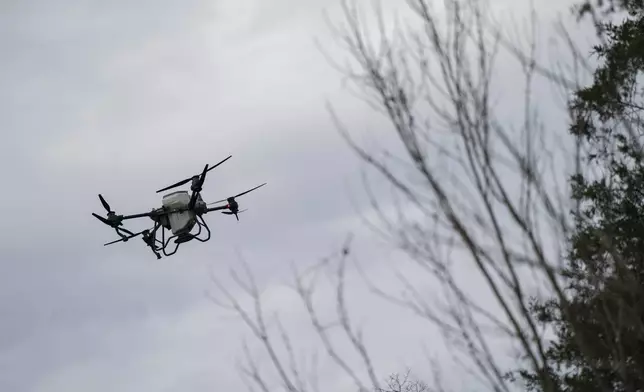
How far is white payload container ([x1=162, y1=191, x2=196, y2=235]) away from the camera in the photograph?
12.0 metres

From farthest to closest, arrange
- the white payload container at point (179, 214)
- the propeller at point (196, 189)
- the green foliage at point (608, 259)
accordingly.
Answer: the white payload container at point (179, 214) → the propeller at point (196, 189) → the green foliage at point (608, 259)

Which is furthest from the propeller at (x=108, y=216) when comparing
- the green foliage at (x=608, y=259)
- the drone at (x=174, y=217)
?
the green foliage at (x=608, y=259)

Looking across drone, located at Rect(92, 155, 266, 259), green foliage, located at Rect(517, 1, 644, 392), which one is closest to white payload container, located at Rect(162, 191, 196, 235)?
drone, located at Rect(92, 155, 266, 259)

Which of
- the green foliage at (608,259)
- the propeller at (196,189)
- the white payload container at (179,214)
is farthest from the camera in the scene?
the white payload container at (179,214)

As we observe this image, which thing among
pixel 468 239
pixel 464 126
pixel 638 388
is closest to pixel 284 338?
pixel 468 239

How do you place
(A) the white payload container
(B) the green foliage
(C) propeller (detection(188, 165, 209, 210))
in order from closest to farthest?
(B) the green foliage → (C) propeller (detection(188, 165, 209, 210)) → (A) the white payload container

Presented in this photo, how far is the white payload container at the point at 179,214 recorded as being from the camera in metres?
12.0

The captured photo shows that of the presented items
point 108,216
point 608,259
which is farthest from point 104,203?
point 608,259

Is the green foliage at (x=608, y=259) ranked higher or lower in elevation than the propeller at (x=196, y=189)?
lower

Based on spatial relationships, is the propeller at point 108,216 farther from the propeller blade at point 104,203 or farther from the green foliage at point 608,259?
the green foliage at point 608,259

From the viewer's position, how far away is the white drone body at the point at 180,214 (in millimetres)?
11961

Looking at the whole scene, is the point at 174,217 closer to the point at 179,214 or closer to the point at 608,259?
the point at 179,214

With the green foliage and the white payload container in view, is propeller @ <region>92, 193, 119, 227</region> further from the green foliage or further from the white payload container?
the green foliage

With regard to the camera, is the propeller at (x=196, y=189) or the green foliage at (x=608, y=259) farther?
the propeller at (x=196, y=189)
